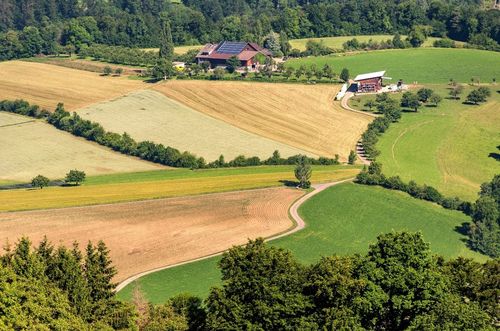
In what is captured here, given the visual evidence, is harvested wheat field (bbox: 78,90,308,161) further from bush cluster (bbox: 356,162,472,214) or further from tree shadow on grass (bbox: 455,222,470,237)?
tree shadow on grass (bbox: 455,222,470,237)

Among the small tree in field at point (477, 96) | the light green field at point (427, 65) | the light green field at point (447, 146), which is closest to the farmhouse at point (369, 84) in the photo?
the light green field at point (447, 146)

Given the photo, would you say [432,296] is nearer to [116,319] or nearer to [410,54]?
[116,319]

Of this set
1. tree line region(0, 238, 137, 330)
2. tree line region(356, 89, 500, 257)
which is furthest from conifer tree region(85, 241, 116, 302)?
tree line region(356, 89, 500, 257)

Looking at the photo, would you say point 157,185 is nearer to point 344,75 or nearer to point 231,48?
point 344,75

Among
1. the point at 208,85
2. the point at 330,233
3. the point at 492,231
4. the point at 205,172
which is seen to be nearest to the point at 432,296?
the point at 330,233

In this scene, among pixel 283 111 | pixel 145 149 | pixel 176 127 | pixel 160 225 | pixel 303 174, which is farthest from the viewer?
pixel 283 111

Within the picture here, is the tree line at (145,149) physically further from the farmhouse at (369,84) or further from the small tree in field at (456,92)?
the small tree in field at (456,92)

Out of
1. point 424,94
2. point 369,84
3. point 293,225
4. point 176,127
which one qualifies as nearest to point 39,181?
point 176,127
